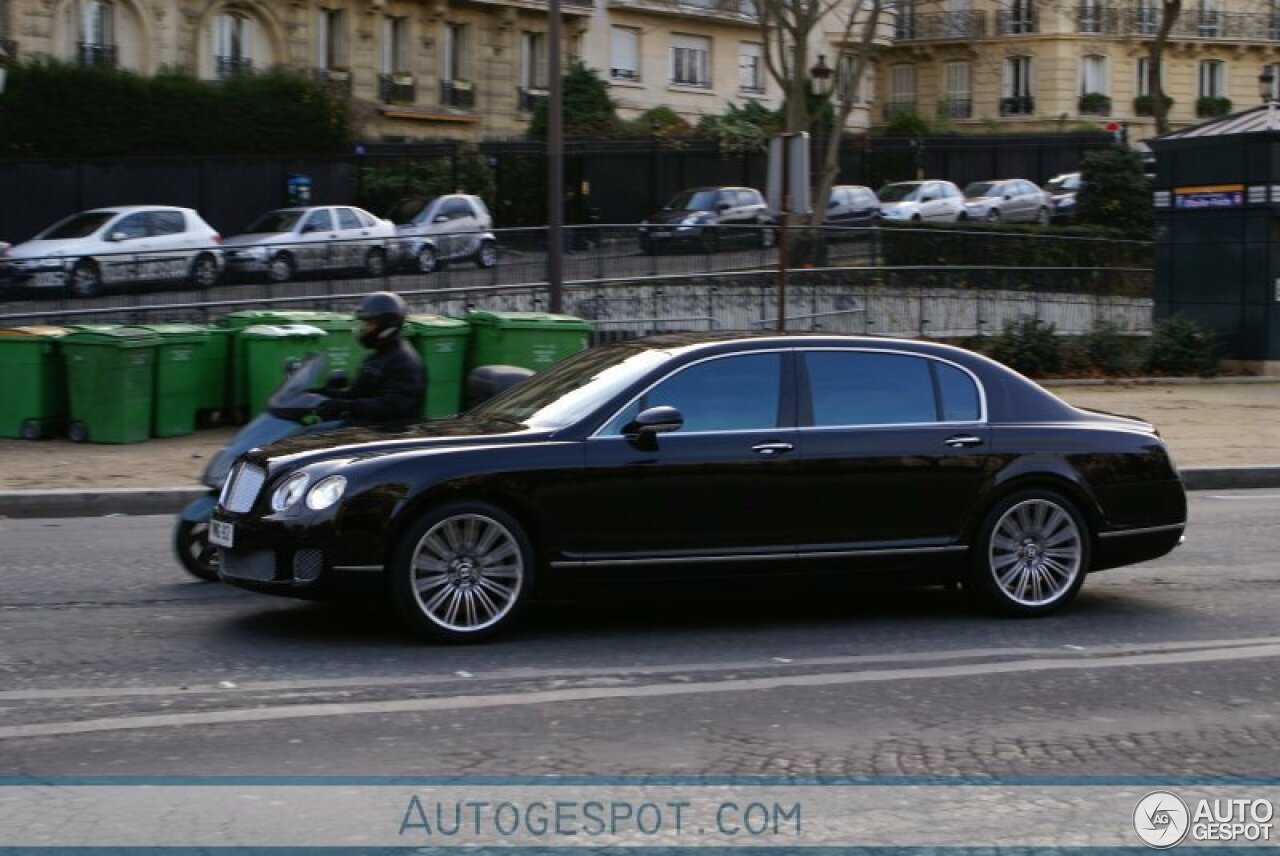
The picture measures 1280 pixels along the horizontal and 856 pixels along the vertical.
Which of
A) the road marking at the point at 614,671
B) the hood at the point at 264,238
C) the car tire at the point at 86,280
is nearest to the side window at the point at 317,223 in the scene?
the hood at the point at 264,238

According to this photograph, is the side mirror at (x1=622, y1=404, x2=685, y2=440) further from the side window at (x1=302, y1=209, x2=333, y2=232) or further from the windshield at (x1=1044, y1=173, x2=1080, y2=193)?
the windshield at (x1=1044, y1=173, x2=1080, y2=193)

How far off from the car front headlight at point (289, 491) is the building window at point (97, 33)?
38.3m

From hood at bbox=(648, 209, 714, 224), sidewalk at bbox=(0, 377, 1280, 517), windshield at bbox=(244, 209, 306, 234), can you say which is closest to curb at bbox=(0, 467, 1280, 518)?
sidewalk at bbox=(0, 377, 1280, 517)

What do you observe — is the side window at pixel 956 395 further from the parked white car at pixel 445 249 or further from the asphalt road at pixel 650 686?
the parked white car at pixel 445 249

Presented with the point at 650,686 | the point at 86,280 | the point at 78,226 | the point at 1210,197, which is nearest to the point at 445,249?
the point at 86,280

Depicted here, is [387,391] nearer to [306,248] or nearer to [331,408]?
[331,408]

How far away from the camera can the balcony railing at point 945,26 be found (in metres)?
70.5

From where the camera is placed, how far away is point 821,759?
679 centimetres

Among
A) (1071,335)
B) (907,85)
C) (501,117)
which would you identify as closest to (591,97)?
(501,117)

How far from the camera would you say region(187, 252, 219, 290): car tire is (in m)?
25.3

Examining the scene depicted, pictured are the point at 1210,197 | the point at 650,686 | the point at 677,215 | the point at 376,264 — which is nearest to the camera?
the point at 650,686

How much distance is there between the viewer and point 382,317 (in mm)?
10250

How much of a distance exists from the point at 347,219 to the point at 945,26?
40.0 m

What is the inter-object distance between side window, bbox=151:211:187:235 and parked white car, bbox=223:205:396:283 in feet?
3.16
